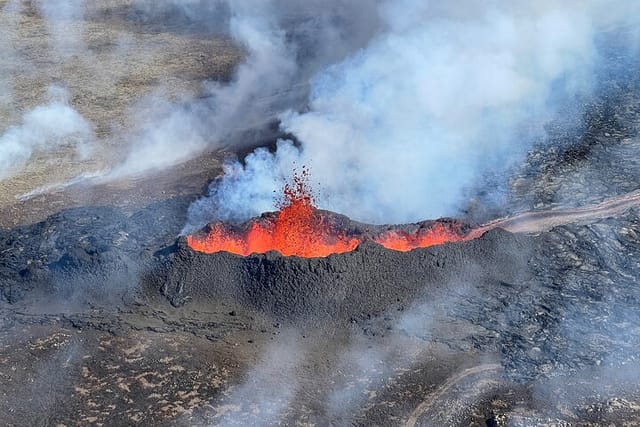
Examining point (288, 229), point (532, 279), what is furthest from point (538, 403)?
point (288, 229)

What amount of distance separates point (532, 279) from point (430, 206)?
5.22 metres

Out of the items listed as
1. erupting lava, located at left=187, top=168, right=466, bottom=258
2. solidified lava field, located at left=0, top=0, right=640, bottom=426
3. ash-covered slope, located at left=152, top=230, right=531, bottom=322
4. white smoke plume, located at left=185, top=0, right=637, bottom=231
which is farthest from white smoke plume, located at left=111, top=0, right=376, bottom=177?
ash-covered slope, located at left=152, top=230, right=531, bottom=322

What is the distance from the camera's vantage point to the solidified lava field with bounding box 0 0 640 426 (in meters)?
17.5

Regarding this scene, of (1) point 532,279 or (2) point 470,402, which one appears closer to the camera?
(2) point 470,402

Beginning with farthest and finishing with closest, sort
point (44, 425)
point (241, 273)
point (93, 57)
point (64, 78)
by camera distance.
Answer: point (93, 57) → point (64, 78) → point (241, 273) → point (44, 425)

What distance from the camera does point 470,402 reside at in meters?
17.1

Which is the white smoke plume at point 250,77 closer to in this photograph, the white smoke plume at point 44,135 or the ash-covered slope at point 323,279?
the white smoke plume at point 44,135

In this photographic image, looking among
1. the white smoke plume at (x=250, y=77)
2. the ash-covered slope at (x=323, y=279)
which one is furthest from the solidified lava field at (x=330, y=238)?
the white smoke plume at (x=250, y=77)

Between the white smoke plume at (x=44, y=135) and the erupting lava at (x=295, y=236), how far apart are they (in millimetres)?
11688

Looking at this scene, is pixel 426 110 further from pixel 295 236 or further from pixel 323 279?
pixel 323 279

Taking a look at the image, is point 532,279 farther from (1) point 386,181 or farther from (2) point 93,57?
(2) point 93,57

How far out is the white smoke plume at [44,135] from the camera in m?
29.3

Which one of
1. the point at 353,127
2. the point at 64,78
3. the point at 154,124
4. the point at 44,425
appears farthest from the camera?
the point at 64,78

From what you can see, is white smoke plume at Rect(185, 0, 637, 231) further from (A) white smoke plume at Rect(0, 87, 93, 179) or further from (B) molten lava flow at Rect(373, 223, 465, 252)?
(A) white smoke plume at Rect(0, 87, 93, 179)
